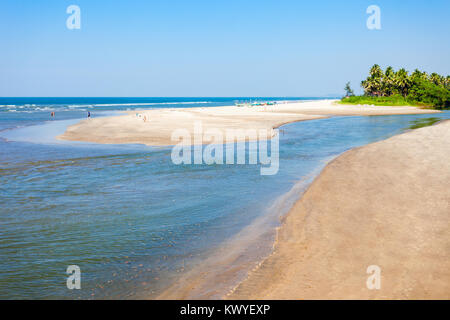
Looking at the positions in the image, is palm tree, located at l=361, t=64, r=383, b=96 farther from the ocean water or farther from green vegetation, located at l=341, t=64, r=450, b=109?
the ocean water

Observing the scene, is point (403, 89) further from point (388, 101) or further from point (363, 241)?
point (363, 241)

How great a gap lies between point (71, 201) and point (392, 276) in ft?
35.9

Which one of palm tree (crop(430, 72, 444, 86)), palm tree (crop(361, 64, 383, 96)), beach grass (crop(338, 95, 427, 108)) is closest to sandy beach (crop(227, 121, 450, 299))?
beach grass (crop(338, 95, 427, 108))

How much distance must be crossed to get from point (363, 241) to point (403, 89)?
112m

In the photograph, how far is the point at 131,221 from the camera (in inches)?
427

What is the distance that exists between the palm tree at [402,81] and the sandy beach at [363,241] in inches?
3907

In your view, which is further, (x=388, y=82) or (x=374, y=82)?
(x=374, y=82)

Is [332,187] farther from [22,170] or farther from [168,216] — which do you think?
[22,170]

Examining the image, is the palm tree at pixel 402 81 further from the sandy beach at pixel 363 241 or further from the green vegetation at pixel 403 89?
the sandy beach at pixel 363 241

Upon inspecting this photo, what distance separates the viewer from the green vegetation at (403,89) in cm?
9225

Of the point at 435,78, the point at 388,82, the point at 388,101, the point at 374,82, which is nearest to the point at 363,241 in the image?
the point at 388,101

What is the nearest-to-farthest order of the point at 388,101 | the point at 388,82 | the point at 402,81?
the point at 388,101 → the point at 402,81 → the point at 388,82

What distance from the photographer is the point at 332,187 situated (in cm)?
1412

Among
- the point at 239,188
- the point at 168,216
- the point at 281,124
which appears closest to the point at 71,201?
the point at 168,216
